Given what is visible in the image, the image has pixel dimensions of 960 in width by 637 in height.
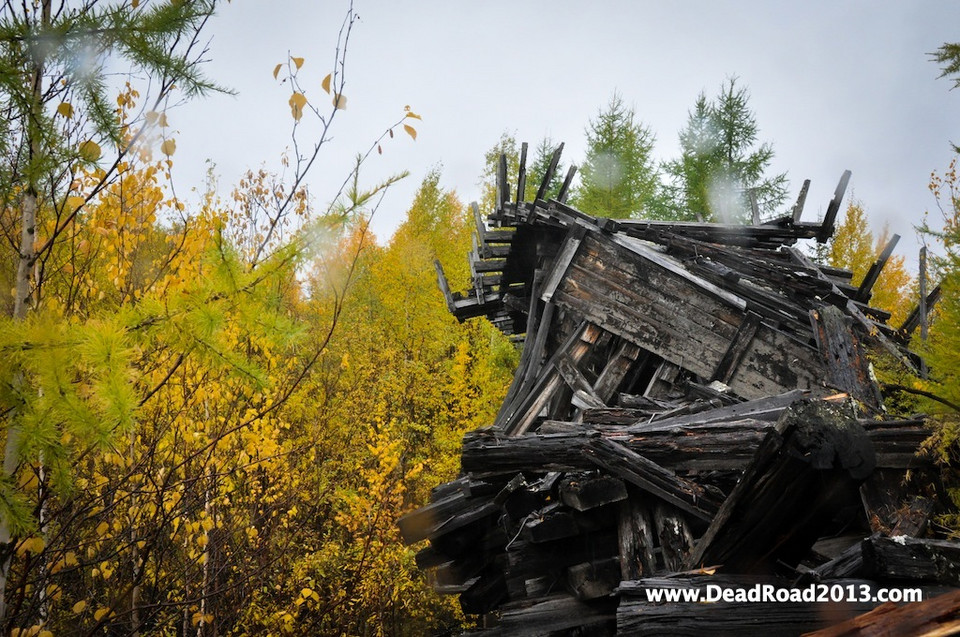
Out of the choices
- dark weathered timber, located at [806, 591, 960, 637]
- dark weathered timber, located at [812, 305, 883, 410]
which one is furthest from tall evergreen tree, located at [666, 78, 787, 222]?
dark weathered timber, located at [806, 591, 960, 637]

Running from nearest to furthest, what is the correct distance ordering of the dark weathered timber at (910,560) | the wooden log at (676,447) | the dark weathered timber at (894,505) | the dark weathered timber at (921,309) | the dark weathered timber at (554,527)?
the dark weathered timber at (910,560) < the dark weathered timber at (894,505) < the wooden log at (676,447) < the dark weathered timber at (554,527) < the dark weathered timber at (921,309)

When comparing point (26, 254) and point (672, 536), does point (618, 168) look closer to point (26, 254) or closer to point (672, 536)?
point (672, 536)

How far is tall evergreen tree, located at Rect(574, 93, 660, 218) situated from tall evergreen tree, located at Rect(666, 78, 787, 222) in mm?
1094

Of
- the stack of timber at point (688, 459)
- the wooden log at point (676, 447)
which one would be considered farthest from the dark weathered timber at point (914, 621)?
the wooden log at point (676, 447)

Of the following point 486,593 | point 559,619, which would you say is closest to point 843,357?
point 559,619

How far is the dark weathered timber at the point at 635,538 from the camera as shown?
4.03 meters

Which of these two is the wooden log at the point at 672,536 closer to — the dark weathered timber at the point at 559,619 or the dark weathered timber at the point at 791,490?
the dark weathered timber at the point at 791,490

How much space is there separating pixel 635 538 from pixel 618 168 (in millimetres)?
20234

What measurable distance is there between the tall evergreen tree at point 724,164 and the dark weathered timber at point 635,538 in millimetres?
18448

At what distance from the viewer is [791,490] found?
9.61 ft

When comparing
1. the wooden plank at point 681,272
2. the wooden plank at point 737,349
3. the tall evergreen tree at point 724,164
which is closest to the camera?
the wooden plank at point 737,349

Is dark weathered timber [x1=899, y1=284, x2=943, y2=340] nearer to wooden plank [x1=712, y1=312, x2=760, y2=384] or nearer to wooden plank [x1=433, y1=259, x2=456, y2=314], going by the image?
wooden plank [x1=712, y1=312, x2=760, y2=384]

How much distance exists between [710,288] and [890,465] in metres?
3.28

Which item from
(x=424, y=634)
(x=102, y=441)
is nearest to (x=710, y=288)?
A: (x=102, y=441)
